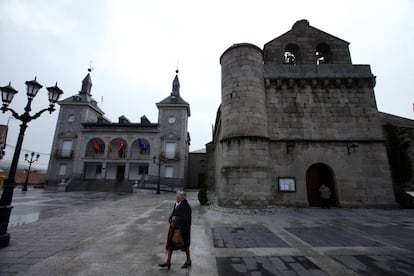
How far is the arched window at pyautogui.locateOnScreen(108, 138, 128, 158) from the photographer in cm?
2553

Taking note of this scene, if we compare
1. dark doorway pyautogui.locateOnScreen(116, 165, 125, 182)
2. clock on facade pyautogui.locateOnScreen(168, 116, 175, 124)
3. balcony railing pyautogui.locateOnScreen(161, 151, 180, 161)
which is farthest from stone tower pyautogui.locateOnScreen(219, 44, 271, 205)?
dark doorway pyautogui.locateOnScreen(116, 165, 125, 182)

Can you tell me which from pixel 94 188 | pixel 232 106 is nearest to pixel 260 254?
pixel 232 106

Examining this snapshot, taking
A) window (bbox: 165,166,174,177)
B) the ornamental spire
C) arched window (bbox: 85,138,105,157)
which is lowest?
window (bbox: 165,166,174,177)

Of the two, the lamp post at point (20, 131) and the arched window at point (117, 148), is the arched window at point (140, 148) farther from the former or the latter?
the lamp post at point (20, 131)

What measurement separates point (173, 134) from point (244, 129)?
18.5 metres

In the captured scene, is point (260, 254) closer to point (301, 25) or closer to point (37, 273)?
point (37, 273)

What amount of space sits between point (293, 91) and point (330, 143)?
3.76 meters

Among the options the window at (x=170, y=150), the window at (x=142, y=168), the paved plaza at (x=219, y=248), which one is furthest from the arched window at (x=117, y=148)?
the paved plaza at (x=219, y=248)

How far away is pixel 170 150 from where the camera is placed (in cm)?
2592

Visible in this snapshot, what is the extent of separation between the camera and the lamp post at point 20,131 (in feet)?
13.2

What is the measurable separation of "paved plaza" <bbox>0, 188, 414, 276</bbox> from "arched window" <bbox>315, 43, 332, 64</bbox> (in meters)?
10.4

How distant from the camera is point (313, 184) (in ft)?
32.0

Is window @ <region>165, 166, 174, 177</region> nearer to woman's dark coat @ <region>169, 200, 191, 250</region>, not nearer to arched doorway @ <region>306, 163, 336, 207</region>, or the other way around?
arched doorway @ <region>306, 163, 336, 207</region>

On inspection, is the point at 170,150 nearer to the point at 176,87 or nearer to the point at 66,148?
the point at 176,87
